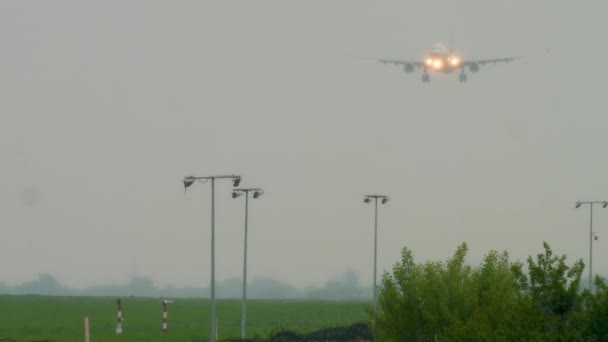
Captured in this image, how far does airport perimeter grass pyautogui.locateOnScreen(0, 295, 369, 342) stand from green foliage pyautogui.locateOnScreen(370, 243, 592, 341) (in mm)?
28238

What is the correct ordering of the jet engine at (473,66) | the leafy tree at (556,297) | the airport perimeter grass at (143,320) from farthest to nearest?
the jet engine at (473,66) < the airport perimeter grass at (143,320) < the leafy tree at (556,297)

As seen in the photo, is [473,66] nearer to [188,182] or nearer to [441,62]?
[441,62]

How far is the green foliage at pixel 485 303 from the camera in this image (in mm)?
42062

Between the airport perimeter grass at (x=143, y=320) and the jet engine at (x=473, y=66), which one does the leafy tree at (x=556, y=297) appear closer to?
the airport perimeter grass at (x=143, y=320)

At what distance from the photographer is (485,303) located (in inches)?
2216

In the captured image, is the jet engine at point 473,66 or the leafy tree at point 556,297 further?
the jet engine at point 473,66

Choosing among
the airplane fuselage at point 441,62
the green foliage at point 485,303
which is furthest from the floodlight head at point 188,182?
the airplane fuselage at point 441,62

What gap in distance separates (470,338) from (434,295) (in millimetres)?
10831

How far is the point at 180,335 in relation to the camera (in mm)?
97438

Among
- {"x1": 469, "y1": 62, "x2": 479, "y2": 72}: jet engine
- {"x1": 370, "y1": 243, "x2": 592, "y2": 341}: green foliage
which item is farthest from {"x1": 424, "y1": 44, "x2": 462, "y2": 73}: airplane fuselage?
{"x1": 370, "y1": 243, "x2": 592, "y2": 341}: green foliage

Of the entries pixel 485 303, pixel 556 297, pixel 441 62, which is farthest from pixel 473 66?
pixel 556 297

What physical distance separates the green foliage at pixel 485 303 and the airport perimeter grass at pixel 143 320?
2824 cm

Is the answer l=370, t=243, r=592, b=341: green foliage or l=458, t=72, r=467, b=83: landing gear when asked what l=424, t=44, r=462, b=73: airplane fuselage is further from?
l=370, t=243, r=592, b=341: green foliage

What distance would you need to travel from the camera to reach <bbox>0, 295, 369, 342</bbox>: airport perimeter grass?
98.2 meters
